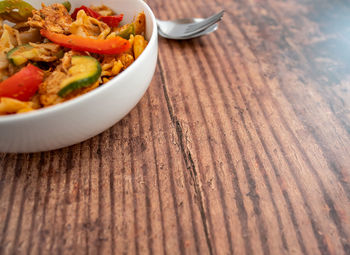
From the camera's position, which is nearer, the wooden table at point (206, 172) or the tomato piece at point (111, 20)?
the wooden table at point (206, 172)

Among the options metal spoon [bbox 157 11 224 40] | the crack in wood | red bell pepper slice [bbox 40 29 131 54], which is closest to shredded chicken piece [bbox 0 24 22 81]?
red bell pepper slice [bbox 40 29 131 54]

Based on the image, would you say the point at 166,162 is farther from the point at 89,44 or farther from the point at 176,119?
the point at 89,44

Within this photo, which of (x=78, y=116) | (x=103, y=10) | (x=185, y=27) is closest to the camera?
(x=78, y=116)

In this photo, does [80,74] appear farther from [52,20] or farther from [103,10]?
[103,10]

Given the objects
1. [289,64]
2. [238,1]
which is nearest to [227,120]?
[289,64]

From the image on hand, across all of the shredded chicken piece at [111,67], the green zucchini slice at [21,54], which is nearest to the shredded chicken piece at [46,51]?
the green zucchini slice at [21,54]

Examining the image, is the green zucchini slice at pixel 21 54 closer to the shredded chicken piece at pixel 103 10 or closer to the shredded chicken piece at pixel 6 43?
the shredded chicken piece at pixel 6 43

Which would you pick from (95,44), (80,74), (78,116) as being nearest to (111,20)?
(95,44)

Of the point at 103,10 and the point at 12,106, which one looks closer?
the point at 12,106
